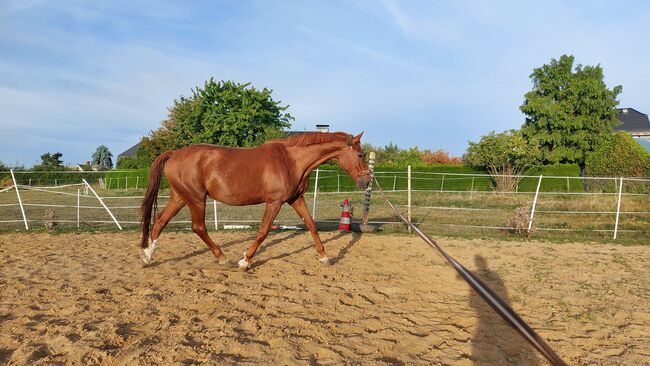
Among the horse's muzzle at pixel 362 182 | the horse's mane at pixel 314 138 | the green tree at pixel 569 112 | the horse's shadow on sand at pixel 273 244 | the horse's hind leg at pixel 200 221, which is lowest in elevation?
the horse's shadow on sand at pixel 273 244

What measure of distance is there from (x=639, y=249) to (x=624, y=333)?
5.78 meters

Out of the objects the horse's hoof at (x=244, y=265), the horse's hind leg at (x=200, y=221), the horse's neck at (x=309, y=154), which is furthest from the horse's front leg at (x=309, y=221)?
the horse's hind leg at (x=200, y=221)

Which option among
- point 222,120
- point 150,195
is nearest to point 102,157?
point 222,120

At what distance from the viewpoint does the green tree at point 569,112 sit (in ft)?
94.4

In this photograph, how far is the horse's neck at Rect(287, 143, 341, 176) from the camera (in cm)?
582

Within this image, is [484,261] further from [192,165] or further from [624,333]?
[192,165]

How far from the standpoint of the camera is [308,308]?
3.97 m

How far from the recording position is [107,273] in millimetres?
5309

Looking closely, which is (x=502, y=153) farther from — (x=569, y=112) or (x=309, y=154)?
(x=309, y=154)

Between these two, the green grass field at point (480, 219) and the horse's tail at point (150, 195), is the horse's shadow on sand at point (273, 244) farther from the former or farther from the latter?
the green grass field at point (480, 219)

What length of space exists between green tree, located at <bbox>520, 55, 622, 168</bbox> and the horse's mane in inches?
1036

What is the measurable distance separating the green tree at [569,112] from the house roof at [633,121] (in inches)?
661

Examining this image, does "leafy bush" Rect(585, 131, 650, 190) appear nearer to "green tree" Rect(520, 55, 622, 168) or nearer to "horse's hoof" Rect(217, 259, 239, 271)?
"green tree" Rect(520, 55, 622, 168)

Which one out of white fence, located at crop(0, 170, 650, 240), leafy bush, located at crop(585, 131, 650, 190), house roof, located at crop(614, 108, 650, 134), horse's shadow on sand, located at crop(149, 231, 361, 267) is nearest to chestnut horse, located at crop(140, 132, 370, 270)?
horse's shadow on sand, located at crop(149, 231, 361, 267)
